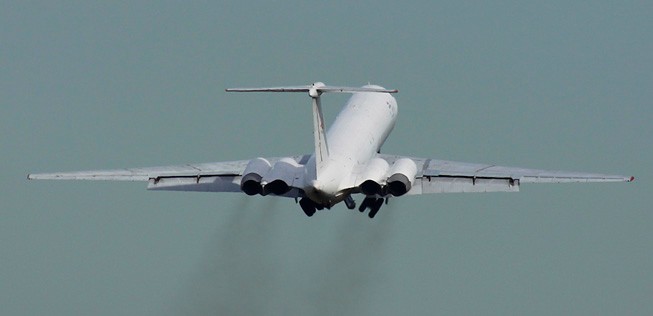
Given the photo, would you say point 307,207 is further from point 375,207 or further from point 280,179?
point 375,207

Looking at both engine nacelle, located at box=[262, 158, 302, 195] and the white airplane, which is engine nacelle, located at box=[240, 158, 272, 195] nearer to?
the white airplane

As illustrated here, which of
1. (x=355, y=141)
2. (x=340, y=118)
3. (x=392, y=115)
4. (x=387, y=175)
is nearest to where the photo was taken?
(x=387, y=175)

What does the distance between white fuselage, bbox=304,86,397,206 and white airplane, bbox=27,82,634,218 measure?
6 cm

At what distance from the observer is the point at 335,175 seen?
74750 millimetres

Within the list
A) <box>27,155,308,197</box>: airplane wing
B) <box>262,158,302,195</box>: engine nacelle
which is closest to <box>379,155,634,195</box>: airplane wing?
<box>262,158,302,195</box>: engine nacelle

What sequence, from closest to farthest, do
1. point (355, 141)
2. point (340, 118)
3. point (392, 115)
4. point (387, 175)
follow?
point (387, 175)
point (355, 141)
point (340, 118)
point (392, 115)

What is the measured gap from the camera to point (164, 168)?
80.4 meters

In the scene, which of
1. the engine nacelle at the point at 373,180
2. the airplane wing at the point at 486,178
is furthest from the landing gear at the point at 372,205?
the engine nacelle at the point at 373,180

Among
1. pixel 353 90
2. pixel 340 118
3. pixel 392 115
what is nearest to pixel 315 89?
pixel 353 90

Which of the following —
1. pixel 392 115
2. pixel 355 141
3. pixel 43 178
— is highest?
pixel 392 115

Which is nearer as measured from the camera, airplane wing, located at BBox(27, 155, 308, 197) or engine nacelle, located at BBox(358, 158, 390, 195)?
engine nacelle, located at BBox(358, 158, 390, 195)

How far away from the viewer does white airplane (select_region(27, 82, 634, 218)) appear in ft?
243

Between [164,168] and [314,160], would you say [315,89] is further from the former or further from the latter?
[164,168]

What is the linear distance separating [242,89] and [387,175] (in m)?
8.55
